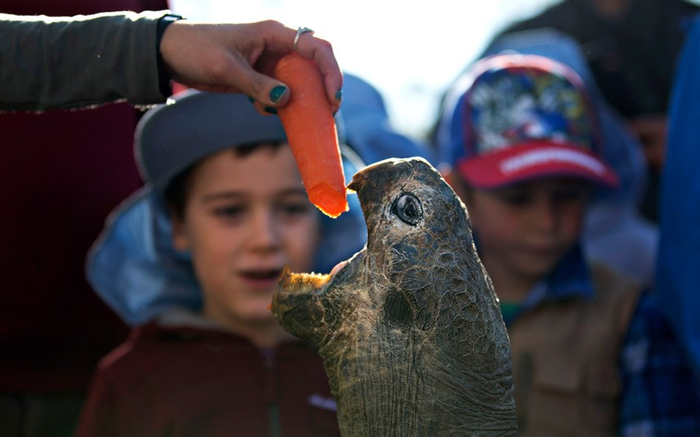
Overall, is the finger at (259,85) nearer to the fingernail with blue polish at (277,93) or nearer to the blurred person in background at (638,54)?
the fingernail with blue polish at (277,93)

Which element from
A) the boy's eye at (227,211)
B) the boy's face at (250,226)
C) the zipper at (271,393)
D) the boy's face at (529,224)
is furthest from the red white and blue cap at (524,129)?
the zipper at (271,393)

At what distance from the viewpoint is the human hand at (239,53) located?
1457mm

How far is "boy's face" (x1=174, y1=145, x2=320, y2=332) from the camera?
275cm

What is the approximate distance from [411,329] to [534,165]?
2.23m

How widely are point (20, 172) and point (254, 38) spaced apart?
1750 mm

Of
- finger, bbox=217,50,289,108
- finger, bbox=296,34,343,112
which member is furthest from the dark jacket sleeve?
finger, bbox=296,34,343,112

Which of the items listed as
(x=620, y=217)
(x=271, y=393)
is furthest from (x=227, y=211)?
(x=620, y=217)

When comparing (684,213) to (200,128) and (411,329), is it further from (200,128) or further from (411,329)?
(411,329)

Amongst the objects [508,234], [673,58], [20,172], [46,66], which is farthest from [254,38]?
[673,58]

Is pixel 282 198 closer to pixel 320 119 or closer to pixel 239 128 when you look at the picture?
pixel 239 128

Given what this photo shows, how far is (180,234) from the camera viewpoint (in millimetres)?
2986

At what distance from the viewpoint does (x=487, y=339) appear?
1312mm

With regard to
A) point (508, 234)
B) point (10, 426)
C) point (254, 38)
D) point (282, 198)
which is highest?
point (254, 38)

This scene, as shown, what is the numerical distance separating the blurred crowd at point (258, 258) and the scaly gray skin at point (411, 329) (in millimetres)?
1317
